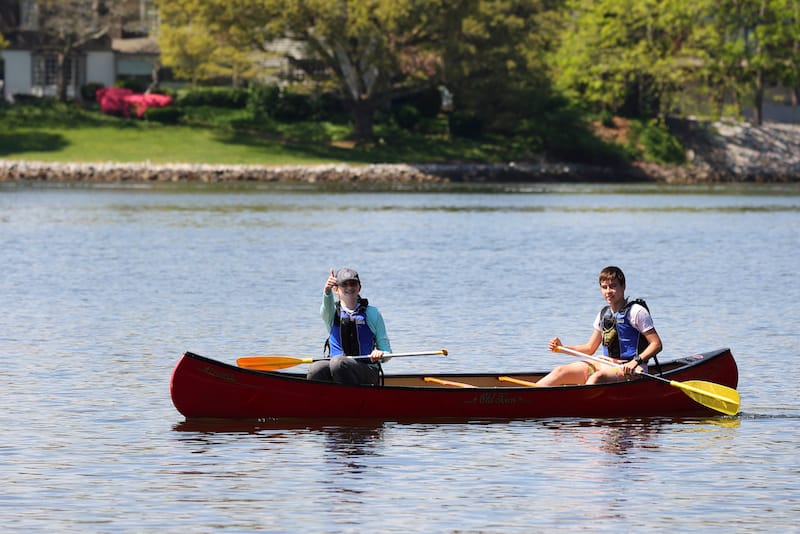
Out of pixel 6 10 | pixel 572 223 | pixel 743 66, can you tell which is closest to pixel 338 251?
pixel 572 223

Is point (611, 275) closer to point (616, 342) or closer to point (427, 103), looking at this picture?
point (616, 342)

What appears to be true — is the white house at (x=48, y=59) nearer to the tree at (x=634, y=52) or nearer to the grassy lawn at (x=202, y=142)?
the grassy lawn at (x=202, y=142)

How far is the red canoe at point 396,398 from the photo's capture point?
1775cm

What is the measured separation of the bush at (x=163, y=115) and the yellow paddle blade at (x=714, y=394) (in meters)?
75.2

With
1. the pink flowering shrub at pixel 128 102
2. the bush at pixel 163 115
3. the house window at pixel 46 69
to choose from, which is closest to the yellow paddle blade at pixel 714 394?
the bush at pixel 163 115

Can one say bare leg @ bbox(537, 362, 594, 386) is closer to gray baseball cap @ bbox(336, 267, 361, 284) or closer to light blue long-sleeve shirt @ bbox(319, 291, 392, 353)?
light blue long-sleeve shirt @ bbox(319, 291, 392, 353)

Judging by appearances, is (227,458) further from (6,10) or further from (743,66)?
(6,10)

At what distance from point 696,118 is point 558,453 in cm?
8722

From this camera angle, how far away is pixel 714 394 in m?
18.5

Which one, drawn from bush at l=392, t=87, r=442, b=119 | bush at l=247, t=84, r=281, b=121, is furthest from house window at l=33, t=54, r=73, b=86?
bush at l=392, t=87, r=442, b=119

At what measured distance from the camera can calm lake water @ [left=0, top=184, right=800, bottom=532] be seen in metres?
14.3

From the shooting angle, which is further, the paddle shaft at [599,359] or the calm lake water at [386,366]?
the paddle shaft at [599,359]

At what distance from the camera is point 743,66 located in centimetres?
9931

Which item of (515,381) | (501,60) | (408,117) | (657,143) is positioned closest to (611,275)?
(515,381)
